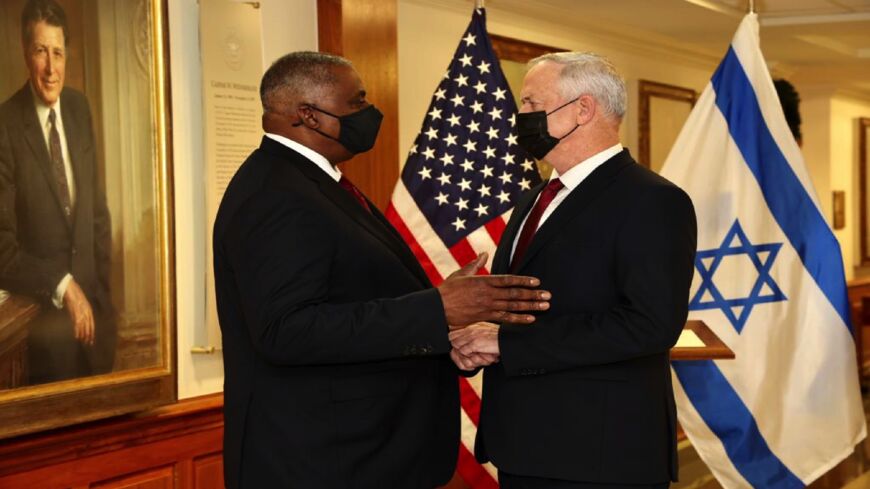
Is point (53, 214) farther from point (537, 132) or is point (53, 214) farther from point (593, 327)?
point (593, 327)

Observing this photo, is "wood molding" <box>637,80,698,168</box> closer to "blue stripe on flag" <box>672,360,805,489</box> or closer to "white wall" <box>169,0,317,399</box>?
"blue stripe on flag" <box>672,360,805,489</box>

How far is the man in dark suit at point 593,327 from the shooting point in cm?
212

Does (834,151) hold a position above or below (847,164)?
above

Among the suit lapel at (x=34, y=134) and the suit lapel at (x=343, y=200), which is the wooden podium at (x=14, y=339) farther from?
the suit lapel at (x=343, y=200)

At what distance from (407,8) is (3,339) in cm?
285

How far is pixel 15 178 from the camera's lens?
2961 millimetres

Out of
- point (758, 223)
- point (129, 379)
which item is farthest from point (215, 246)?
point (758, 223)

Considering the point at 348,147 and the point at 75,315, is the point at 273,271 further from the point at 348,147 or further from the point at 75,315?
the point at 75,315

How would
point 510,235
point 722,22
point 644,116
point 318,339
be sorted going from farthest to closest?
point 644,116 → point 722,22 → point 510,235 → point 318,339

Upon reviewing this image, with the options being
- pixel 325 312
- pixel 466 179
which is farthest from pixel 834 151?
pixel 325 312

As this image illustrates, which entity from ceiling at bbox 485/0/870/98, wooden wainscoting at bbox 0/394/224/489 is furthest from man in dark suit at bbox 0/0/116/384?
ceiling at bbox 485/0/870/98

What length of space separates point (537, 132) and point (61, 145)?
1535mm

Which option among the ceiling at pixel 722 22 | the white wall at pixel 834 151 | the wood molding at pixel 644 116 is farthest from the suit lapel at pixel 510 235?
the white wall at pixel 834 151

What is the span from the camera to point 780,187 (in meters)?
4.19
